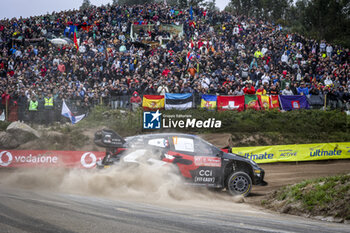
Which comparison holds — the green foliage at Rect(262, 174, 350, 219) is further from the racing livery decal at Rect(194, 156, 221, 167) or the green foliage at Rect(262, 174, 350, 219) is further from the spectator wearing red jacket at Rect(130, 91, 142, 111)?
the spectator wearing red jacket at Rect(130, 91, 142, 111)

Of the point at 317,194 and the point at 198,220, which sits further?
the point at 317,194

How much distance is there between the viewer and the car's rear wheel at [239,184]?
1007 centimetres

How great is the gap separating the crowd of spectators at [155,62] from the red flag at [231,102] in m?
0.52

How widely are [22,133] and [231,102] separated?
33.9ft

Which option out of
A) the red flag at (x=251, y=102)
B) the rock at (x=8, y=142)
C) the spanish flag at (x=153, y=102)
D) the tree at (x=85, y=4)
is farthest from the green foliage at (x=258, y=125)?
the tree at (x=85, y=4)

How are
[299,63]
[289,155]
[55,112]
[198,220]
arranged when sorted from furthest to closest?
[299,63], [55,112], [289,155], [198,220]

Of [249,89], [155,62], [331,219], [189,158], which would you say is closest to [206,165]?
[189,158]

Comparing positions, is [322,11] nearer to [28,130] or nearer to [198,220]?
[28,130]

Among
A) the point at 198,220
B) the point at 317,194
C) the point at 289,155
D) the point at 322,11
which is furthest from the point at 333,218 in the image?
the point at 322,11

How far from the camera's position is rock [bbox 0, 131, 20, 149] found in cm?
1756

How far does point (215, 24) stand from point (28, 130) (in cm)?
1835

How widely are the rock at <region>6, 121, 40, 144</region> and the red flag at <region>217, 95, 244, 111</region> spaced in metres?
9.11

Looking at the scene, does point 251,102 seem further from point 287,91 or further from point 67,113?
point 67,113

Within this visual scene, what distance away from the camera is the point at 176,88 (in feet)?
64.6
